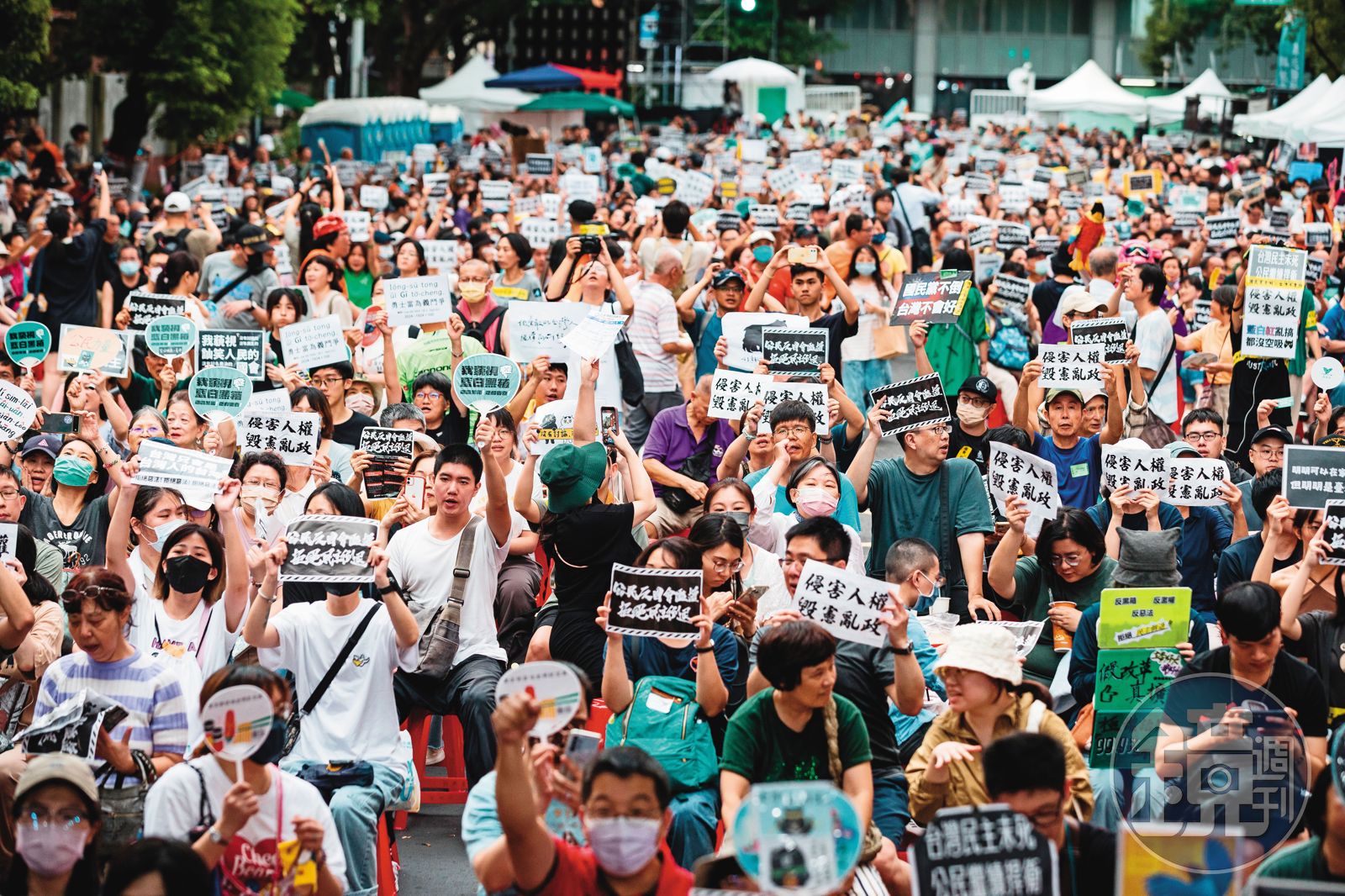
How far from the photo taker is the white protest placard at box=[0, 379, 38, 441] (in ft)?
27.0

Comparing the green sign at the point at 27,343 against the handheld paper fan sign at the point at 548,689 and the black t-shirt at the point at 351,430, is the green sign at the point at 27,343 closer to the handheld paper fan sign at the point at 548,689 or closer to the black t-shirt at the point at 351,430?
the black t-shirt at the point at 351,430

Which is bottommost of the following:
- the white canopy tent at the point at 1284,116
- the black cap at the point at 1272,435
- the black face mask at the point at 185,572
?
the black face mask at the point at 185,572

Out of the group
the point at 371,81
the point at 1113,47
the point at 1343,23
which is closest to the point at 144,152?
the point at 1343,23

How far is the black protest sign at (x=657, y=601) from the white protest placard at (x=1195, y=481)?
2931 millimetres

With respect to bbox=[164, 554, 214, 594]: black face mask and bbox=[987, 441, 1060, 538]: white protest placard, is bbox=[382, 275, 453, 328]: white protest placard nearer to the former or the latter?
bbox=[987, 441, 1060, 538]: white protest placard

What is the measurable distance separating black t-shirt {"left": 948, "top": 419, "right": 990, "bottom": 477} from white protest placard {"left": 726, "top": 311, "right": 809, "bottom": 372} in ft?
4.11

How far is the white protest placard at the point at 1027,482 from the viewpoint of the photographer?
7707 millimetres

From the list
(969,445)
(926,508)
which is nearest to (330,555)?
(926,508)

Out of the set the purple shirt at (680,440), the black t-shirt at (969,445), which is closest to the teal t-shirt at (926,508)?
the black t-shirt at (969,445)

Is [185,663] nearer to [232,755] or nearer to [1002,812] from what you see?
[232,755]

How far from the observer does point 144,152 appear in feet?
91.1

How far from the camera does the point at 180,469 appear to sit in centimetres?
694

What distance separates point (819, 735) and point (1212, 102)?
59.7 m

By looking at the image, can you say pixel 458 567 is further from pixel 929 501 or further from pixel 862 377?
pixel 862 377
